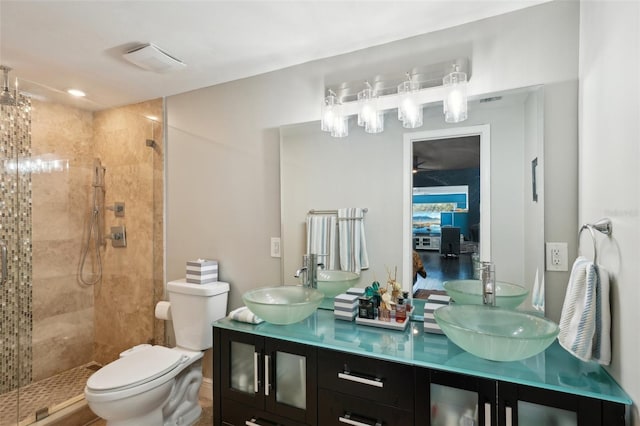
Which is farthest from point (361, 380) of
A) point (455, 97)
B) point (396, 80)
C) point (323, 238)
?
point (396, 80)

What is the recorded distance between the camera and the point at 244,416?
166 centimetres

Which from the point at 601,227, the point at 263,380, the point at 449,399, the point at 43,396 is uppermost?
the point at 601,227

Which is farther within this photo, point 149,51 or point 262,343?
point 149,51

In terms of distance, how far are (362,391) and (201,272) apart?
1378 millimetres

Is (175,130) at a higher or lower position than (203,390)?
higher

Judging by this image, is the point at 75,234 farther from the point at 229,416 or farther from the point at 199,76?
the point at 229,416

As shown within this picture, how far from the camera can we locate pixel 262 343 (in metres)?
1.61

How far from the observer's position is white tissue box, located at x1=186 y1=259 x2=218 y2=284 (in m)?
2.24

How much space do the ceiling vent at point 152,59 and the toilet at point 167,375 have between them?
4.77ft

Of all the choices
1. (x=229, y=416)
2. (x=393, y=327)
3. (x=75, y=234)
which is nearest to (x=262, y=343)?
(x=229, y=416)

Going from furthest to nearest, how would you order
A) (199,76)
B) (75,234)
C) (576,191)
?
1. (75,234)
2. (199,76)
3. (576,191)

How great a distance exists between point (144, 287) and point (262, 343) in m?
1.61

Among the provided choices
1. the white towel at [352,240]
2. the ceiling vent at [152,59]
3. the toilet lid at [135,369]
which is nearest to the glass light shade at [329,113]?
the white towel at [352,240]

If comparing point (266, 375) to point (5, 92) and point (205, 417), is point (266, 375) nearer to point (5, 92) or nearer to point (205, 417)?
point (205, 417)
